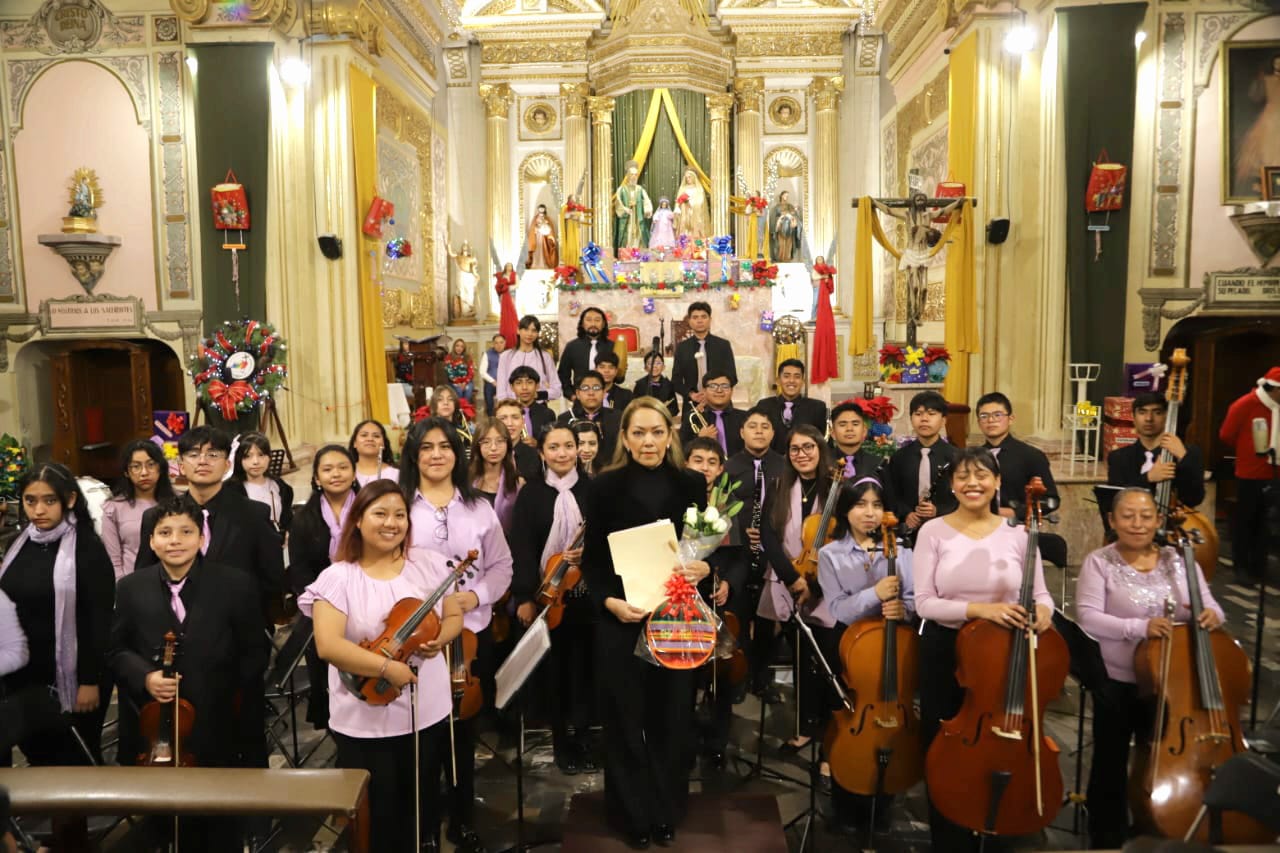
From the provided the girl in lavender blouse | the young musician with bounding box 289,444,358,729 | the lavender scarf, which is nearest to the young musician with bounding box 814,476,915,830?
the girl in lavender blouse

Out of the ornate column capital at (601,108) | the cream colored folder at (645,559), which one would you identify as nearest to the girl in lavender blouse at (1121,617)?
the cream colored folder at (645,559)

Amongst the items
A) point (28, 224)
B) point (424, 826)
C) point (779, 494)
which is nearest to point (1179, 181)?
point (779, 494)

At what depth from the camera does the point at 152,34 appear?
408 inches

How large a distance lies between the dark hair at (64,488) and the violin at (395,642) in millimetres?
1442

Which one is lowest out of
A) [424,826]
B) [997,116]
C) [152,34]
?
[424,826]

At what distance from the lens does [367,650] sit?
261 cm

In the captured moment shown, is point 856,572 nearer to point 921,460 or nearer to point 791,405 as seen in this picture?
point 921,460

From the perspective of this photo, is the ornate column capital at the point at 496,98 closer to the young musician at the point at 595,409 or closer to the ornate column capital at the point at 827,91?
the ornate column capital at the point at 827,91

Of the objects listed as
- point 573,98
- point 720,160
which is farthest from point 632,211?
point 573,98

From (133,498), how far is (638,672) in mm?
2763

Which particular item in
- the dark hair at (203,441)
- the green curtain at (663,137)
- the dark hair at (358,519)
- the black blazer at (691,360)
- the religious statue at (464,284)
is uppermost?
the green curtain at (663,137)

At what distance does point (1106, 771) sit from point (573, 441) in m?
2.57

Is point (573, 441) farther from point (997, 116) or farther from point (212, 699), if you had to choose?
point (997, 116)

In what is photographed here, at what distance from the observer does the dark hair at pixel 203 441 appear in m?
3.63
